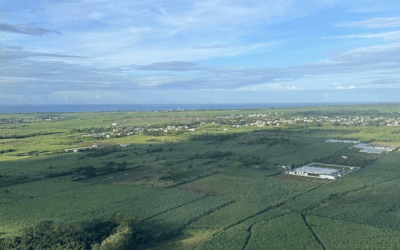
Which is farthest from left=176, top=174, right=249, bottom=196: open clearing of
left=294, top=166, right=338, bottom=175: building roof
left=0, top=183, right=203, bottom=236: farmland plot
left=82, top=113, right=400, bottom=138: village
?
left=82, top=113, right=400, bottom=138: village

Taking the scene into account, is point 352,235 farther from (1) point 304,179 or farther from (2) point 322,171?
(2) point 322,171

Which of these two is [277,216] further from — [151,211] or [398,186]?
[398,186]

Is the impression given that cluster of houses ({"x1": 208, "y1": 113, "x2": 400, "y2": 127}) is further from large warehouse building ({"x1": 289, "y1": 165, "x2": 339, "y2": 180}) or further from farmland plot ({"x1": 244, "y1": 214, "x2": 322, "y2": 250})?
farmland plot ({"x1": 244, "y1": 214, "x2": 322, "y2": 250})

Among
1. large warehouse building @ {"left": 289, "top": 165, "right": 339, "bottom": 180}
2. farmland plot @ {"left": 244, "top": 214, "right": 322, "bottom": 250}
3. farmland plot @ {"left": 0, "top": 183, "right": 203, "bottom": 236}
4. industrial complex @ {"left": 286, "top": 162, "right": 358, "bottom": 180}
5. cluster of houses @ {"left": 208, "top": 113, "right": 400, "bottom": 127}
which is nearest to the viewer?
farmland plot @ {"left": 244, "top": 214, "right": 322, "bottom": 250}

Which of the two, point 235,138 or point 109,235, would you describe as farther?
point 235,138

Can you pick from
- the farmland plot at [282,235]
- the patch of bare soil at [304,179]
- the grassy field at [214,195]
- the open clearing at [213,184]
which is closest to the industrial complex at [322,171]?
the patch of bare soil at [304,179]

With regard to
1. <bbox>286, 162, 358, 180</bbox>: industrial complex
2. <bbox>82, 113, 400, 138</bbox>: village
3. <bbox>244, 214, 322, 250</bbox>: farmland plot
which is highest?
<bbox>82, 113, 400, 138</bbox>: village

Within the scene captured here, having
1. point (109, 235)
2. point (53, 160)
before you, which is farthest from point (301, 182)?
point (53, 160)

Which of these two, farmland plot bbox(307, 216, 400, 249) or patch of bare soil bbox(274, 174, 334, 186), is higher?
patch of bare soil bbox(274, 174, 334, 186)
